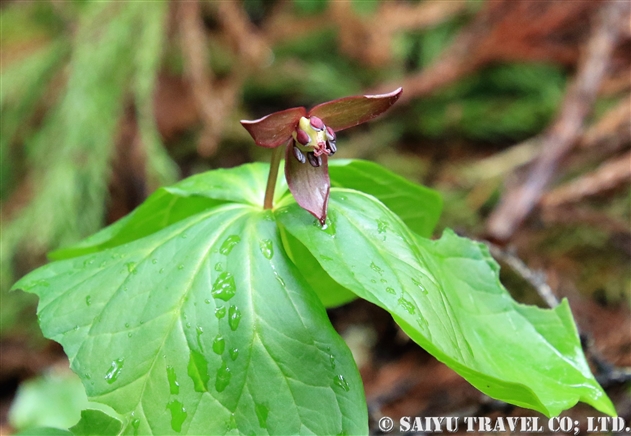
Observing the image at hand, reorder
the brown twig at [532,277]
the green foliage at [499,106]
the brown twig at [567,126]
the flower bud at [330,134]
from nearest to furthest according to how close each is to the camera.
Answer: the flower bud at [330,134]
the brown twig at [532,277]
the brown twig at [567,126]
the green foliage at [499,106]

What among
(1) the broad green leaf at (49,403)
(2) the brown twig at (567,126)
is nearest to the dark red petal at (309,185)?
(2) the brown twig at (567,126)

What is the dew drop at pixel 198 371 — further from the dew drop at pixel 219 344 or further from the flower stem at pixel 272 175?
the flower stem at pixel 272 175

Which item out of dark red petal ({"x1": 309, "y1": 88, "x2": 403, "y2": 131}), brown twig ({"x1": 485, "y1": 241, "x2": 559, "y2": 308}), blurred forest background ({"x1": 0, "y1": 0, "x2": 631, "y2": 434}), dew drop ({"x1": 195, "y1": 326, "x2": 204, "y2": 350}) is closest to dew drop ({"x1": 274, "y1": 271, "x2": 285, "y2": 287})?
dew drop ({"x1": 195, "y1": 326, "x2": 204, "y2": 350})

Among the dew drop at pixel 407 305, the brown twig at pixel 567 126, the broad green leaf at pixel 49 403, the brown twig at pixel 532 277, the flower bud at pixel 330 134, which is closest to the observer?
the dew drop at pixel 407 305

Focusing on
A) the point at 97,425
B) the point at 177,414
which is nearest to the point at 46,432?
the point at 97,425

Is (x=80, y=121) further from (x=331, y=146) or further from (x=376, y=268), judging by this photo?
(x=376, y=268)

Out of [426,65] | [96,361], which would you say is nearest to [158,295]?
[96,361]

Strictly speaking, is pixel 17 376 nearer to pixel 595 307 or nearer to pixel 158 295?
pixel 158 295
